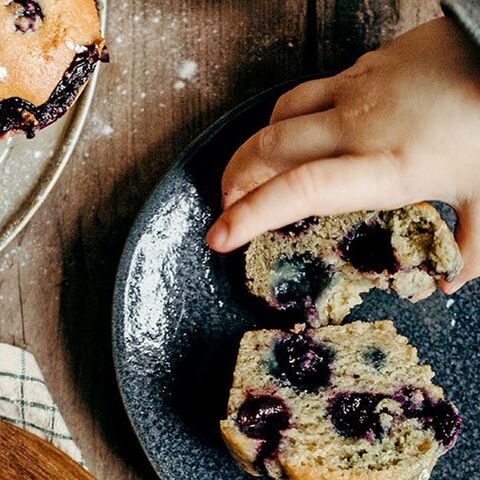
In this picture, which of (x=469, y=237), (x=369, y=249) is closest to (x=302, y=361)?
(x=369, y=249)

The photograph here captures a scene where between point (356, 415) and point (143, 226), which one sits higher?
point (143, 226)

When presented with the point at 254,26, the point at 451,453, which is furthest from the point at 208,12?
the point at 451,453

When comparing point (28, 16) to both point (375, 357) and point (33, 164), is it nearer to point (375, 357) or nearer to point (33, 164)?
point (33, 164)

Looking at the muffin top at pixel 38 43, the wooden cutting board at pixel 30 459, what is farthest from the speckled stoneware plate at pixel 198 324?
the muffin top at pixel 38 43

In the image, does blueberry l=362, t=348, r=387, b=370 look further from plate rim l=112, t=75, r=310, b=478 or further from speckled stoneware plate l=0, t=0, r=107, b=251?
speckled stoneware plate l=0, t=0, r=107, b=251

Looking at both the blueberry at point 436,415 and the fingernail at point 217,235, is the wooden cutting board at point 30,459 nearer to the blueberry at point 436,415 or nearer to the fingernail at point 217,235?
the fingernail at point 217,235

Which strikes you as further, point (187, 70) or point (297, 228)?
point (187, 70)
